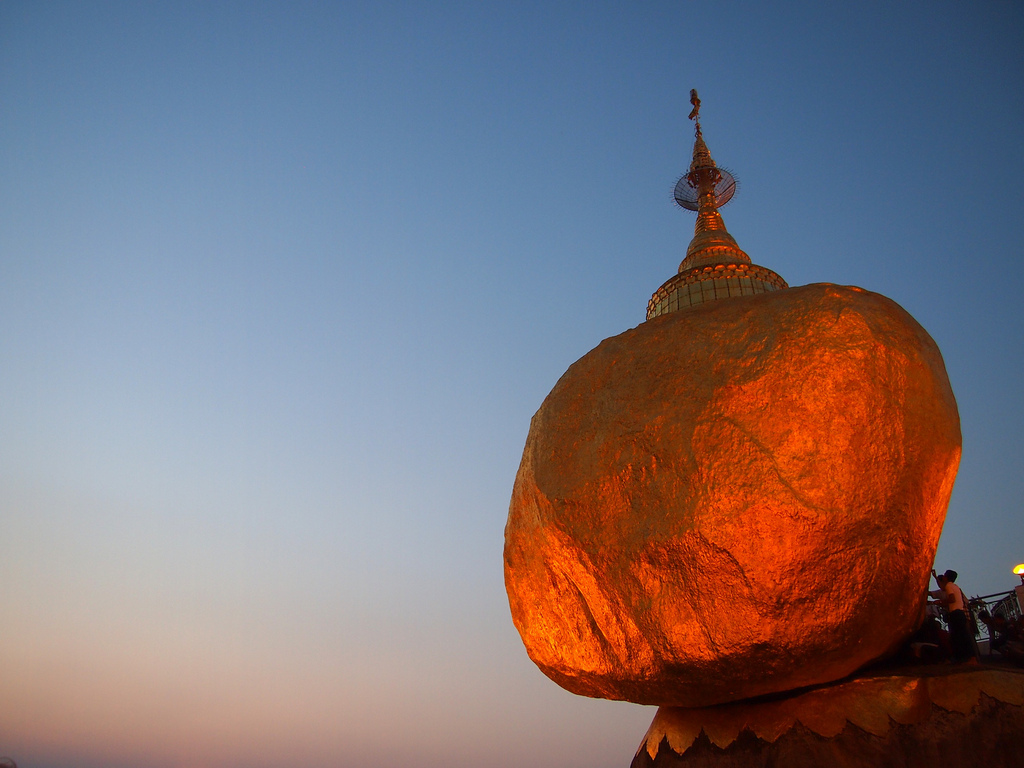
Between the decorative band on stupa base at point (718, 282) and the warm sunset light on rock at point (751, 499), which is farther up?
the decorative band on stupa base at point (718, 282)

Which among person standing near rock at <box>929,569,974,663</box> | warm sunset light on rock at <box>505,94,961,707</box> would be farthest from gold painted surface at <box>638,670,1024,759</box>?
person standing near rock at <box>929,569,974,663</box>

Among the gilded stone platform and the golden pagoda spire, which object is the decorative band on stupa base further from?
the gilded stone platform

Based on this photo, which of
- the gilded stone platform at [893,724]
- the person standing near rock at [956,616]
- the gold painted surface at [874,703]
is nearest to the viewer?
the gilded stone platform at [893,724]

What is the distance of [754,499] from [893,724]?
6.71 ft

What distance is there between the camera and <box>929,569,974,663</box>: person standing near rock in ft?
20.0

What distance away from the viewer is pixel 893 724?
5.43 m

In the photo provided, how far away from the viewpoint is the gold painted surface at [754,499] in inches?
210

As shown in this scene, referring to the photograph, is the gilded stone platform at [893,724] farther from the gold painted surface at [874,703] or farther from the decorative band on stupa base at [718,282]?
the decorative band on stupa base at [718,282]

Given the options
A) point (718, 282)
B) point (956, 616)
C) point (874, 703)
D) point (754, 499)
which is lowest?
point (874, 703)

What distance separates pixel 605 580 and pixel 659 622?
57cm

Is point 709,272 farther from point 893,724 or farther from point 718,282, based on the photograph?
point 893,724

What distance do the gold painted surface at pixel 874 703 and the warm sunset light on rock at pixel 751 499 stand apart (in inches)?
9.4

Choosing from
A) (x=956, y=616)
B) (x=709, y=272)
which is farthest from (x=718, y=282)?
(x=956, y=616)

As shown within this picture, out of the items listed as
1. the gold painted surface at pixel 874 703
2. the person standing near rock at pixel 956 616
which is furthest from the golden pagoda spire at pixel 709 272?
the gold painted surface at pixel 874 703
